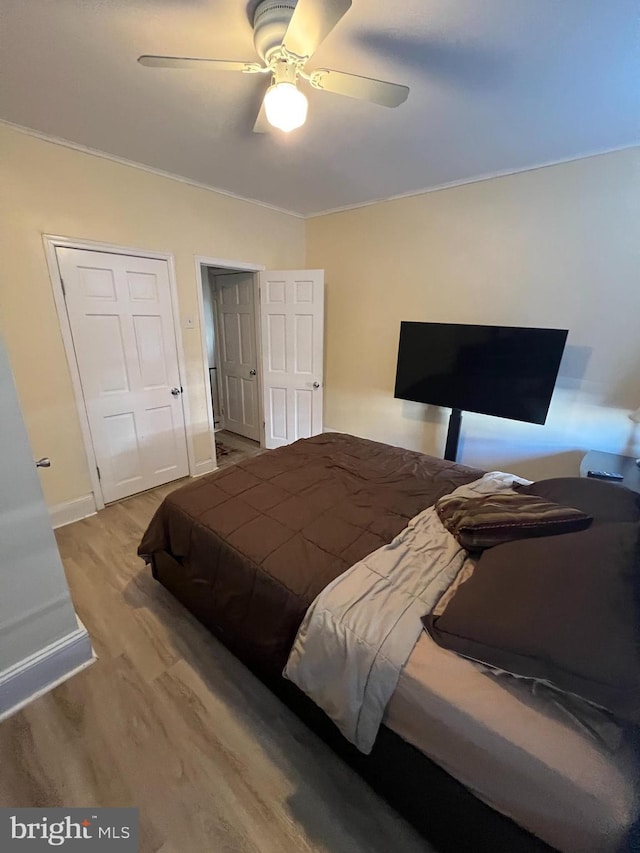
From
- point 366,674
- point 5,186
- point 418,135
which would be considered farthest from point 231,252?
point 366,674

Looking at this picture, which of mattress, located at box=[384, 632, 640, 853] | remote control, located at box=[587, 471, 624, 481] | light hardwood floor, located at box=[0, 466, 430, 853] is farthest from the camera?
remote control, located at box=[587, 471, 624, 481]

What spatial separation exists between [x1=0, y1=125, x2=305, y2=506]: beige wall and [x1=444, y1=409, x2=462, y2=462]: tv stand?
2379 mm

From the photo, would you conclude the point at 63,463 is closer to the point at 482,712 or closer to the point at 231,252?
the point at 231,252

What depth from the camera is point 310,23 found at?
113 centimetres

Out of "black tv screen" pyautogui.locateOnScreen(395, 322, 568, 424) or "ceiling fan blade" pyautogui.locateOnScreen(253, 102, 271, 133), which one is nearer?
"ceiling fan blade" pyautogui.locateOnScreen(253, 102, 271, 133)

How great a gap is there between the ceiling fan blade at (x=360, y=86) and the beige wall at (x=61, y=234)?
183 centimetres

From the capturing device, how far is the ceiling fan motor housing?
4.10 feet

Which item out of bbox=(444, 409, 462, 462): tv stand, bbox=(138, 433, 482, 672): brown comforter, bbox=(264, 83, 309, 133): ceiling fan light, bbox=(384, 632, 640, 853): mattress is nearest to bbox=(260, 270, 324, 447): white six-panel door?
bbox=(444, 409, 462, 462): tv stand

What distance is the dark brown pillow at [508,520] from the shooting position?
3.99 feet

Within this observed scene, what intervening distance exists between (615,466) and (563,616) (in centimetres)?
189

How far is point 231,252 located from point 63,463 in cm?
233

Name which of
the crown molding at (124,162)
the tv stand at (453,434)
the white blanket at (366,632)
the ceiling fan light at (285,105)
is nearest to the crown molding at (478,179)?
the crown molding at (124,162)

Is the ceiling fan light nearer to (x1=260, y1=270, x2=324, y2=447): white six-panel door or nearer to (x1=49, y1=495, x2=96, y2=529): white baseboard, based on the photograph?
(x1=260, y1=270, x2=324, y2=447): white six-panel door

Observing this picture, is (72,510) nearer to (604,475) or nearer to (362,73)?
(362,73)
